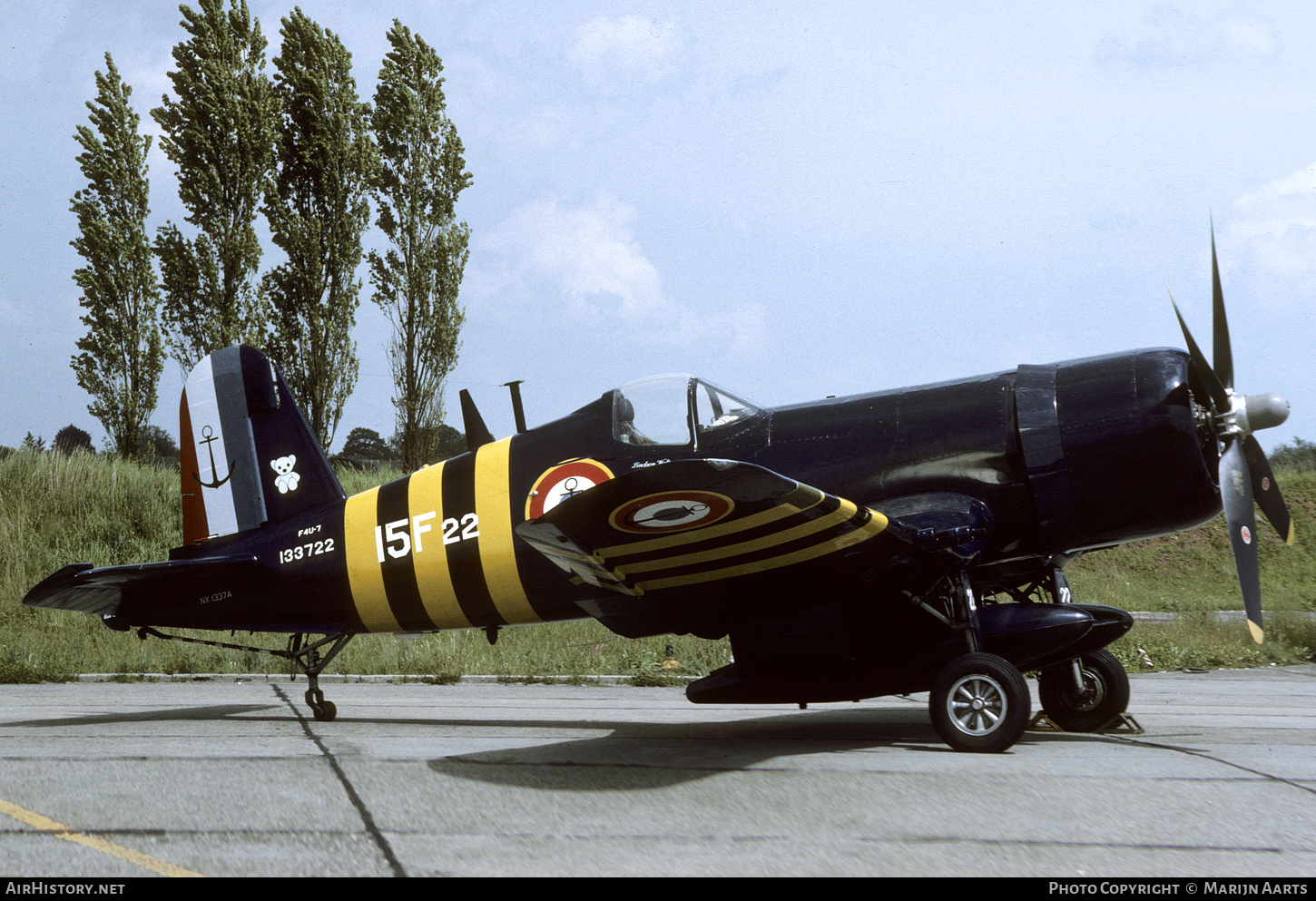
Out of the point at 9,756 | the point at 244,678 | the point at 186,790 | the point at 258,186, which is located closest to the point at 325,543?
the point at 9,756

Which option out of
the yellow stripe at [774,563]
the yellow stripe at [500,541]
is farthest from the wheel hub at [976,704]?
the yellow stripe at [500,541]

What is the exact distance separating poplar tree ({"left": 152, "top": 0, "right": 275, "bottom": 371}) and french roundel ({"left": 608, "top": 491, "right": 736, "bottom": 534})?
1739 centimetres

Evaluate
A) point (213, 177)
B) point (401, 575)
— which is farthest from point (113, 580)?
point (213, 177)

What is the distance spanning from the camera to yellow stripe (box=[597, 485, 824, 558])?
447 centimetres

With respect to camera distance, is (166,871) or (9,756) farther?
(9,756)

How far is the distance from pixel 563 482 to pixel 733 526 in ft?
5.92

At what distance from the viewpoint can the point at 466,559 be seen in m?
6.65

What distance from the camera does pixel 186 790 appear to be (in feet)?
13.9

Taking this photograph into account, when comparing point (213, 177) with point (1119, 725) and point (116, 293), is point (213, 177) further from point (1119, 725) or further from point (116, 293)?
point (1119, 725)

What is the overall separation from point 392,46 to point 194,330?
843 cm

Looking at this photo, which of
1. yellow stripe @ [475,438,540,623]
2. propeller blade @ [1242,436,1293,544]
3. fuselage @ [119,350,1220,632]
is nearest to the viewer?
fuselage @ [119,350,1220,632]

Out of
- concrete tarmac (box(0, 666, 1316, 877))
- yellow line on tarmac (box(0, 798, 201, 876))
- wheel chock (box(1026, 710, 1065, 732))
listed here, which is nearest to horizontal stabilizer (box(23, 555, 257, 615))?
concrete tarmac (box(0, 666, 1316, 877))

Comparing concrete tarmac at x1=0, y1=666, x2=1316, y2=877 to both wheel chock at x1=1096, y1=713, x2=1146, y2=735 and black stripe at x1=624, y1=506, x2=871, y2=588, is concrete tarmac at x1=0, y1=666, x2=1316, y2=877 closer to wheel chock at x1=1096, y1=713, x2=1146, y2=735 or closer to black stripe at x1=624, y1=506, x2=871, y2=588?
wheel chock at x1=1096, y1=713, x2=1146, y2=735

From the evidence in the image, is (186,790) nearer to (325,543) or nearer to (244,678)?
(325,543)
